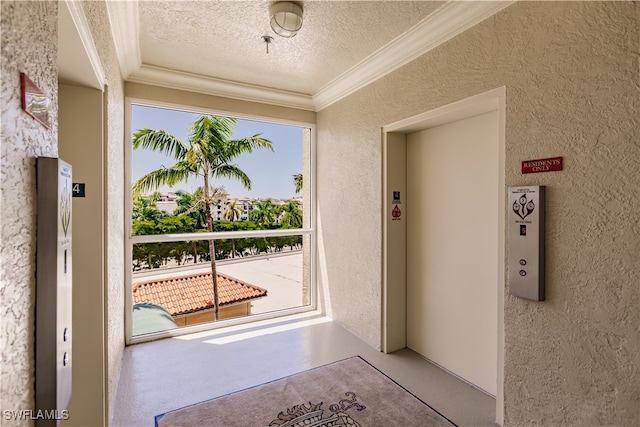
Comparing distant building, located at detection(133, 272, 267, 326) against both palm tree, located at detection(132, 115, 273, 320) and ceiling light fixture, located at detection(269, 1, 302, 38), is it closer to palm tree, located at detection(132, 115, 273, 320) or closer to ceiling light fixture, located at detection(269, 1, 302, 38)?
palm tree, located at detection(132, 115, 273, 320)

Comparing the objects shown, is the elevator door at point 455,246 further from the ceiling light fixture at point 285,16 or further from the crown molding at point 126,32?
the crown molding at point 126,32

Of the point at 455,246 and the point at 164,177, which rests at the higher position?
the point at 164,177

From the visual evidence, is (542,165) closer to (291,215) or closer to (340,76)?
(340,76)

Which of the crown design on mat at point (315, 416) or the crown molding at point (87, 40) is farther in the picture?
the crown design on mat at point (315, 416)

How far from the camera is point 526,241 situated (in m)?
1.84

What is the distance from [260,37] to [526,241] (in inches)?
96.2

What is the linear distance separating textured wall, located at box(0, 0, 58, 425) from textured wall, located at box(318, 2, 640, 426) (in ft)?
7.17

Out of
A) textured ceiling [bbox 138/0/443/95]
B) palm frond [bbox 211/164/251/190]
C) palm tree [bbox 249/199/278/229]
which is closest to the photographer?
textured ceiling [bbox 138/0/443/95]

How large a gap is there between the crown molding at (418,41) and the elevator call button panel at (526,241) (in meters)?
1.19

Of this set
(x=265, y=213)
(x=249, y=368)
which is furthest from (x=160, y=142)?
(x=249, y=368)

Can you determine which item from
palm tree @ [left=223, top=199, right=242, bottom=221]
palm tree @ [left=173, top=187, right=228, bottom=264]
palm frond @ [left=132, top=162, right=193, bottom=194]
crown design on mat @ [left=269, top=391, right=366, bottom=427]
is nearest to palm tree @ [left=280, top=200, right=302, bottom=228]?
palm tree @ [left=223, top=199, right=242, bottom=221]

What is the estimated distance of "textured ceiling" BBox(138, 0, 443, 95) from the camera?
2189mm

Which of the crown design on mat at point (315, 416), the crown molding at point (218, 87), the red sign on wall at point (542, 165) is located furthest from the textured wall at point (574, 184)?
the crown molding at point (218, 87)

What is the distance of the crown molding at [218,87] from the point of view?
313 cm
